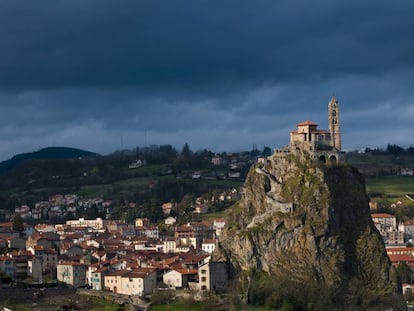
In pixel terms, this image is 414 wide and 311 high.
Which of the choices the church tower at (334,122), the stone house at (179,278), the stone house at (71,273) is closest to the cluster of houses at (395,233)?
the church tower at (334,122)

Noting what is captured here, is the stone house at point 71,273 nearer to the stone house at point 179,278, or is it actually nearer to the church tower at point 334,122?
the stone house at point 179,278

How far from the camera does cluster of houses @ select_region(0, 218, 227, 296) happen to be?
104 m

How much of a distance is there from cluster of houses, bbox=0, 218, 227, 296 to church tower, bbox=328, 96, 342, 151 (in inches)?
841

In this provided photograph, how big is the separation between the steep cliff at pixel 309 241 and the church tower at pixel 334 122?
7320mm

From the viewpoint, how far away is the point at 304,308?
99062 millimetres

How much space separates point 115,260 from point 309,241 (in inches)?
1007

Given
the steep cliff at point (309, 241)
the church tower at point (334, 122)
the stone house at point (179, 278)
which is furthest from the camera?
the church tower at point (334, 122)

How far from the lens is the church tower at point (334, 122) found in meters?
119

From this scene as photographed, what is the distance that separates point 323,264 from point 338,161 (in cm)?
1400

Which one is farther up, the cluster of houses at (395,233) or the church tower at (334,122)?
the church tower at (334,122)

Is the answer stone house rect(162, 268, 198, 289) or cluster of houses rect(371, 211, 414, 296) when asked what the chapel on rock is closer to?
stone house rect(162, 268, 198, 289)

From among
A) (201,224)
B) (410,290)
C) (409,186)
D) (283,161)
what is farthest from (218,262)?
(409,186)

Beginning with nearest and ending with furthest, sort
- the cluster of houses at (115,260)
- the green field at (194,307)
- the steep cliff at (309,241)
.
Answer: the green field at (194,307)
the steep cliff at (309,241)
the cluster of houses at (115,260)

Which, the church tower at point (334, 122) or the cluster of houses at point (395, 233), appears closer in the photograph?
the church tower at point (334, 122)
